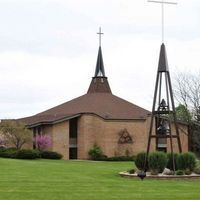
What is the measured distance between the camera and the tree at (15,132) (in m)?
60.7

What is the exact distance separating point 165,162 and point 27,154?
2666 cm

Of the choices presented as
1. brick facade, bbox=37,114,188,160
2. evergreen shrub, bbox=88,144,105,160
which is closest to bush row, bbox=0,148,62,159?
brick facade, bbox=37,114,188,160

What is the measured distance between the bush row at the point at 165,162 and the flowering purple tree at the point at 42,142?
3270cm

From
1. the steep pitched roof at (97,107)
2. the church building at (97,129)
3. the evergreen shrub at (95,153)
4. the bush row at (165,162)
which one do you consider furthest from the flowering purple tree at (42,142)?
the bush row at (165,162)

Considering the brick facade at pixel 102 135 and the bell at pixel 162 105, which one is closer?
the bell at pixel 162 105

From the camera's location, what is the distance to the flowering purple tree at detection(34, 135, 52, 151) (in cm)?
6178

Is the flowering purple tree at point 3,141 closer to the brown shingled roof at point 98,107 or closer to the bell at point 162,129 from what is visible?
the brown shingled roof at point 98,107

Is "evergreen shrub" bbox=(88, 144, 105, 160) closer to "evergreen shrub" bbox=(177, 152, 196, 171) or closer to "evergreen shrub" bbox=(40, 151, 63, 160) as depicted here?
"evergreen shrub" bbox=(40, 151, 63, 160)

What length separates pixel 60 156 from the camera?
60.7 m

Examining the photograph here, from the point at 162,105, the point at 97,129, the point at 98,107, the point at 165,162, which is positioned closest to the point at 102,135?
the point at 97,129

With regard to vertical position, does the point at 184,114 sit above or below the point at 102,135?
above

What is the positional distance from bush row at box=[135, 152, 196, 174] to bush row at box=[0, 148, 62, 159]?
82.9 ft

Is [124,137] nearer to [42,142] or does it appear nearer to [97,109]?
[97,109]

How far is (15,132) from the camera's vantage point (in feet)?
201
